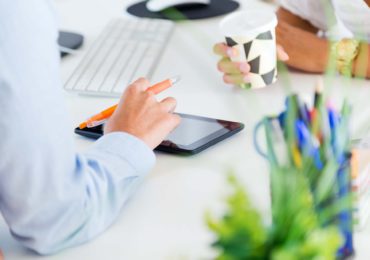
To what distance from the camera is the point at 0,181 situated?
870 millimetres

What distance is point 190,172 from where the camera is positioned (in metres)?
1.07

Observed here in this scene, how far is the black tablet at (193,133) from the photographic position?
1112 millimetres

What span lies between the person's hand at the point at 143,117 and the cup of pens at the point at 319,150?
15.1 inches

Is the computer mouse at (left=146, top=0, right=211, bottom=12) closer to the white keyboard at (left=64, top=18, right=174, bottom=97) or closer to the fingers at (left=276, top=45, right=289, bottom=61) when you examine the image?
the white keyboard at (left=64, top=18, right=174, bottom=97)

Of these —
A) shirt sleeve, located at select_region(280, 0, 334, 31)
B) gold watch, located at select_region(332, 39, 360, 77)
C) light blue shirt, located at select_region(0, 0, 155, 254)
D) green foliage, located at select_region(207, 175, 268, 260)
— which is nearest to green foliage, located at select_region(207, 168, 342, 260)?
green foliage, located at select_region(207, 175, 268, 260)

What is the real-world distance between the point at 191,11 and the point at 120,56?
324 mm

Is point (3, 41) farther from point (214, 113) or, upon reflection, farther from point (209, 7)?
point (209, 7)

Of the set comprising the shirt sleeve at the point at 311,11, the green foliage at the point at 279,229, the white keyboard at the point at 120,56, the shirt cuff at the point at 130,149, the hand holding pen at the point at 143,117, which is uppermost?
the green foliage at the point at 279,229

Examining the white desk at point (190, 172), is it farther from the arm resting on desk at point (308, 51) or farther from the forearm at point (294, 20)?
the forearm at point (294, 20)

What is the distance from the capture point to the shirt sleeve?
156 cm

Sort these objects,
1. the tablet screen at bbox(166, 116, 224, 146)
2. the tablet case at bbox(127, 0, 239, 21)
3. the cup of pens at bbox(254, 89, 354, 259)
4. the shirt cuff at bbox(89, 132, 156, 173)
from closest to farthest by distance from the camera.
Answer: the cup of pens at bbox(254, 89, 354, 259)
the shirt cuff at bbox(89, 132, 156, 173)
the tablet screen at bbox(166, 116, 224, 146)
the tablet case at bbox(127, 0, 239, 21)

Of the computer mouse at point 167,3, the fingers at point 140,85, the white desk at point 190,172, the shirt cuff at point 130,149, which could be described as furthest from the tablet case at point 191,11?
the shirt cuff at point 130,149

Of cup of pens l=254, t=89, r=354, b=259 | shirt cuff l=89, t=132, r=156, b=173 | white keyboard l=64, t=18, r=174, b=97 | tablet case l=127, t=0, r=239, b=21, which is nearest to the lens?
cup of pens l=254, t=89, r=354, b=259

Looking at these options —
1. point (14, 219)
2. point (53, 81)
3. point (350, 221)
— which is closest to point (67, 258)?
point (14, 219)
